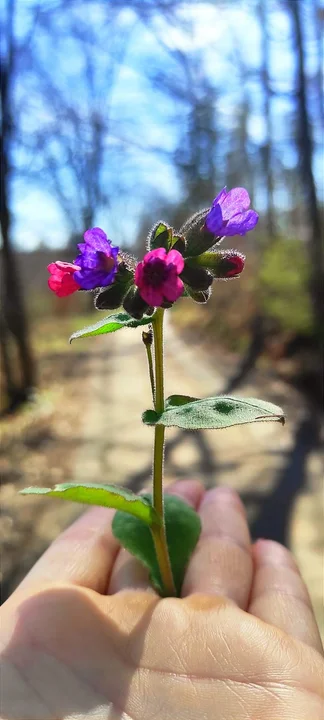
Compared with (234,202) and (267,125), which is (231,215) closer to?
(234,202)

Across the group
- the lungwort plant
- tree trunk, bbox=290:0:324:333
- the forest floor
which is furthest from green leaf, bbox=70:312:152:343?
tree trunk, bbox=290:0:324:333

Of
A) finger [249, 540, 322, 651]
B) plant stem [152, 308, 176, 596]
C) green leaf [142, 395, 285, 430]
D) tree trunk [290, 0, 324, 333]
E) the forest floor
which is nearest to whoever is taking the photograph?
green leaf [142, 395, 285, 430]

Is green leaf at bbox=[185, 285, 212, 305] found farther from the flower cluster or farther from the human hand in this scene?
the human hand

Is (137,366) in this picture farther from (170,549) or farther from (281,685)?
(281,685)

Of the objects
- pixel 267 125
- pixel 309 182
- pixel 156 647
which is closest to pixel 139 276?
pixel 156 647

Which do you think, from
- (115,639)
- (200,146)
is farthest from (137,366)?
(115,639)

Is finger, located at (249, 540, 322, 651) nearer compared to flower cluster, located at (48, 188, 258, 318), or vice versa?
flower cluster, located at (48, 188, 258, 318)
